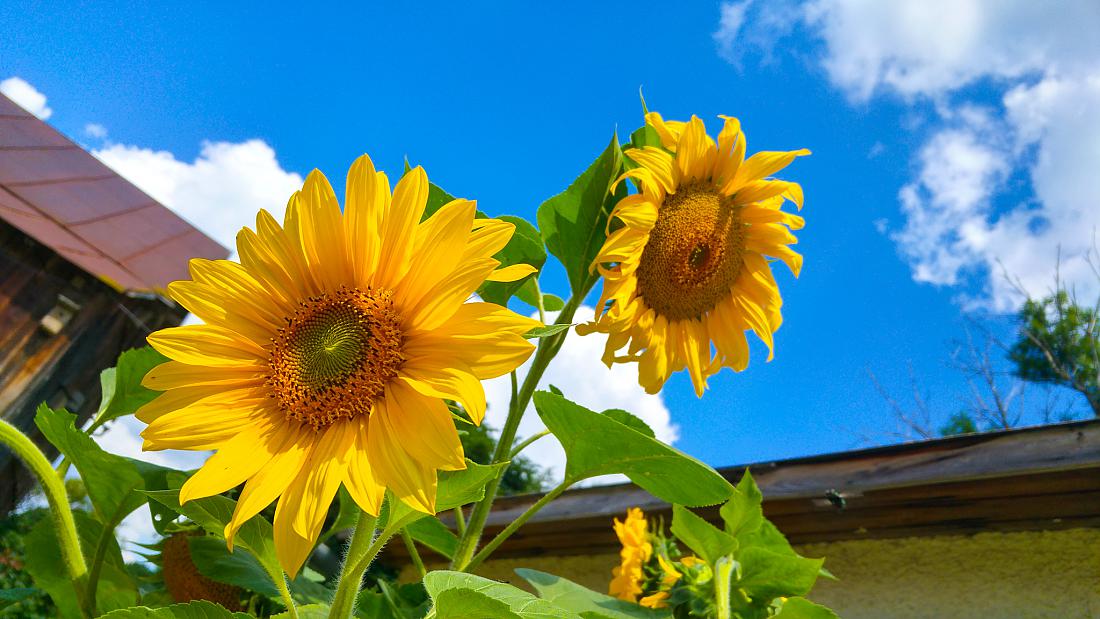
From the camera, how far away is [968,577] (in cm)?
129

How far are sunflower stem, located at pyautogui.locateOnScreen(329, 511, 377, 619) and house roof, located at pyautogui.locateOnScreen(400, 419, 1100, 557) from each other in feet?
→ 3.27

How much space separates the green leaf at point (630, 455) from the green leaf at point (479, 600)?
110 millimetres

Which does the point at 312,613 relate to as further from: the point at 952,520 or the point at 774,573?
the point at 952,520

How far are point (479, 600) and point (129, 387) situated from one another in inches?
13.9

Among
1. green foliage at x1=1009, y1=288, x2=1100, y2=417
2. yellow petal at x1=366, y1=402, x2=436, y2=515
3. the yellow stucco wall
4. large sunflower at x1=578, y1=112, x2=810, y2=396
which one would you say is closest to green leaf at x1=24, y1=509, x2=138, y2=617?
yellow petal at x1=366, y1=402, x2=436, y2=515

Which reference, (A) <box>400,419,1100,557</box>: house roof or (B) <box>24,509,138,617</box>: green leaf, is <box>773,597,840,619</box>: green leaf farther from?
(A) <box>400,419,1100,557</box>: house roof

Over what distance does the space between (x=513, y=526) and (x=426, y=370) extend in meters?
0.17

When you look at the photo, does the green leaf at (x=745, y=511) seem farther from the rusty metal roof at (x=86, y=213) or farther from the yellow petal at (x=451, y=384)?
the rusty metal roof at (x=86, y=213)

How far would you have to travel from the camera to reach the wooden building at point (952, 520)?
111 cm

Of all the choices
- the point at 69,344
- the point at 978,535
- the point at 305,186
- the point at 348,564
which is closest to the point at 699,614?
the point at 348,564

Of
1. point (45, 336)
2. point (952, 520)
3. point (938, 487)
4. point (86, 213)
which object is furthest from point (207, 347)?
point (86, 213)

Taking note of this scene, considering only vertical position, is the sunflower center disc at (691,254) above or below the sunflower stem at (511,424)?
above

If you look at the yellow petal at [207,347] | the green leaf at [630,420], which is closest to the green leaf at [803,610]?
the green leaf at [630,420]

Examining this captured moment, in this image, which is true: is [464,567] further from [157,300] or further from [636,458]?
[157,300]
